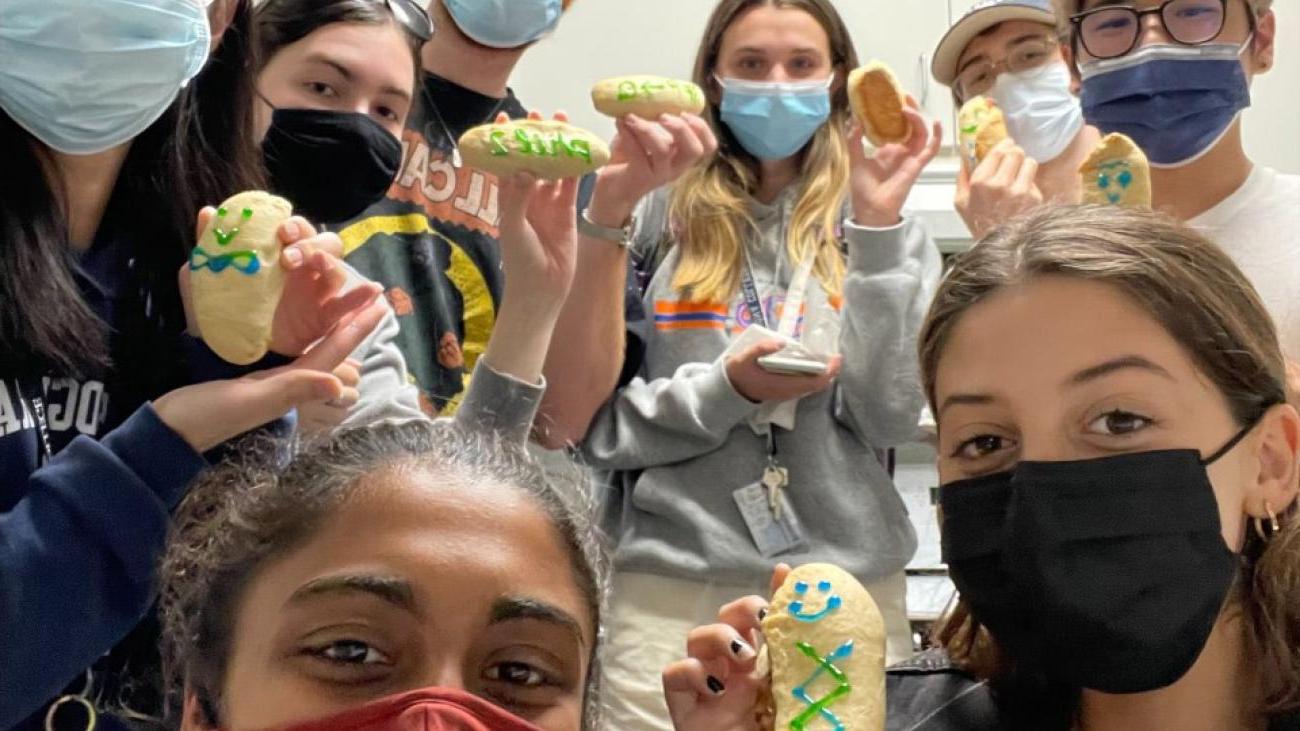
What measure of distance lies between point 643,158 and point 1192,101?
2.78 feet

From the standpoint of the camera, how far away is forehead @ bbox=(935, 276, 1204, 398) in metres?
1.53

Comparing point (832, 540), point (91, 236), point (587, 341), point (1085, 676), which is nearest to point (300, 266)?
point (91, 236)

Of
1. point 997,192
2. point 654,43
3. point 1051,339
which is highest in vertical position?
point 654,43

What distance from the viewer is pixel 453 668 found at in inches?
49.1

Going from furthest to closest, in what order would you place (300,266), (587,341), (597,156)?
(587,341) < (597,156) < (300,266)

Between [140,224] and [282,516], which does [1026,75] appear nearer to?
[140,224]

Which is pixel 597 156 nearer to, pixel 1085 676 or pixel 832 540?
pixel 832 540

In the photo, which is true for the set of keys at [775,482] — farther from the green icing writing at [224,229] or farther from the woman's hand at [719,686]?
the green icing writing at [224,229]

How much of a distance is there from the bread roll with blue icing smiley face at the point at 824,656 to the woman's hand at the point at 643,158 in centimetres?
94

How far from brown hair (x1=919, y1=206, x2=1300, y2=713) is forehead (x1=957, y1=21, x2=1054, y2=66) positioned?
115 cm

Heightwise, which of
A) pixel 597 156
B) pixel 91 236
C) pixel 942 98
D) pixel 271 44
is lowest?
pixel 91 236

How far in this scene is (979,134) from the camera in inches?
93.2

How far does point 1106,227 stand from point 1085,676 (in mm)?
515

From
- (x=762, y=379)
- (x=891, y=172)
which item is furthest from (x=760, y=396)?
(x=891, y=172)
